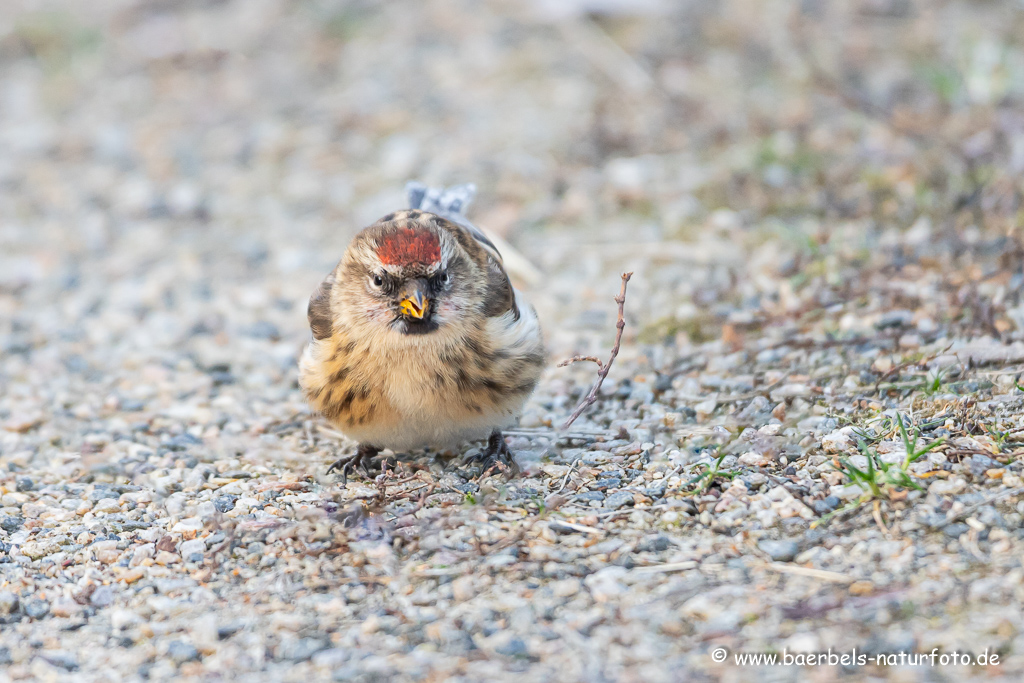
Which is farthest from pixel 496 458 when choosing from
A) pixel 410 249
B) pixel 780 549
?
pixel 780 549

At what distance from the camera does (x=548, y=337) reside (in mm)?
5258

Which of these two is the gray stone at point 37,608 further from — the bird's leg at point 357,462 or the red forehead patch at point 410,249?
the red forehead patch at point 410,249

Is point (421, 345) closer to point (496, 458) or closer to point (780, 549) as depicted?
point (496, 458)

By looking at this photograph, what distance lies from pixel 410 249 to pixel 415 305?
0.65ft

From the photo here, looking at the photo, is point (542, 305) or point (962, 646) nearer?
point (962, 646)

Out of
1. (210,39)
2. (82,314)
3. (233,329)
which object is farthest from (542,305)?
(210,39)

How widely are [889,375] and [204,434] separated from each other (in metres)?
2.77

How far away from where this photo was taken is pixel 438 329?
3.82m

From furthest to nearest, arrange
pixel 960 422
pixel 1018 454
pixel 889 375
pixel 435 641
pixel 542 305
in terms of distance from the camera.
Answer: pixel 542 305, pixel 889 375, pixel 960 422, pixel 1018 454, pixel 435 641

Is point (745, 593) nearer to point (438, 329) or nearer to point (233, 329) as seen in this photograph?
point (438, 329)

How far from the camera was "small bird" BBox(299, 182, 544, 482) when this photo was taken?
3.80 m

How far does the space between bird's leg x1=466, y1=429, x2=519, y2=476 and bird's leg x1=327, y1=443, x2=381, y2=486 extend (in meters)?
0.39

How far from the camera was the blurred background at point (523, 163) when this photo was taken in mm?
5266

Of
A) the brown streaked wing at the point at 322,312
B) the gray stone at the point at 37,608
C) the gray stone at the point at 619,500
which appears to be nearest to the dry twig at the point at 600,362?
the gray stone at the point at 619,500
